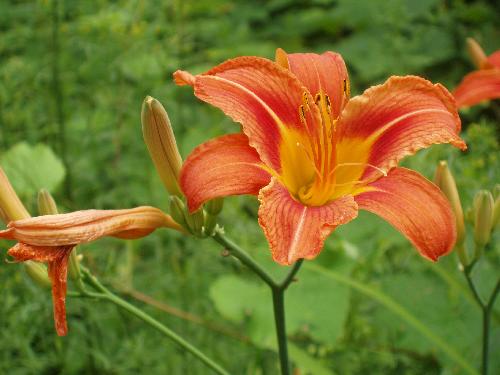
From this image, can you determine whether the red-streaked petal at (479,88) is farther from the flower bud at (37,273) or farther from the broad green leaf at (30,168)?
the broad green leaf at (30,168)

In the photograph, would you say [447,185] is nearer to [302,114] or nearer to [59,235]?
[302,114]

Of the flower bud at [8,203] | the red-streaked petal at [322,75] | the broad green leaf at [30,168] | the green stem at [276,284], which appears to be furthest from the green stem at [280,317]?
the broad green leaf at [30,168]

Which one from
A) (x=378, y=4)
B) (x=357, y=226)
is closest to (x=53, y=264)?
(x=357, y=226)

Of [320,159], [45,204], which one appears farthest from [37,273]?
[320,159]

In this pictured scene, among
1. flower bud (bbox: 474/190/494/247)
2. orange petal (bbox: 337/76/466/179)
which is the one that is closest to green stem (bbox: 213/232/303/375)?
orange petal (bbox: 337/76/466/179)

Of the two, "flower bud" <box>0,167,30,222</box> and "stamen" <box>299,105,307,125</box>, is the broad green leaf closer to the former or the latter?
"flower bud" <box>0,167,30,222</box>

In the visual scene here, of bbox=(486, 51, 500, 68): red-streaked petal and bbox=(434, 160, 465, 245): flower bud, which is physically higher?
bbox=(486, 51, 500, 68): red-streaked petal
